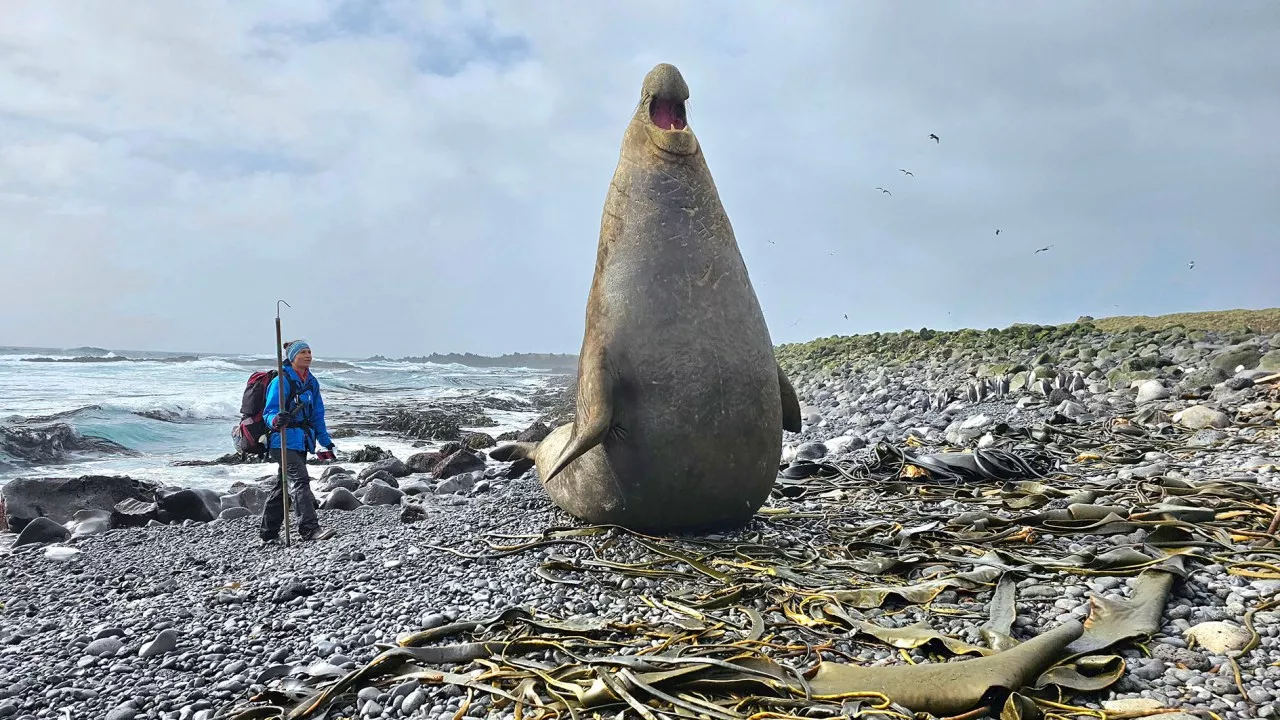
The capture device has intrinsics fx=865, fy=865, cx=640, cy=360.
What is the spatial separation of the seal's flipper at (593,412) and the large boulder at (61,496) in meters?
6.85

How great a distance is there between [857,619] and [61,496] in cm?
929

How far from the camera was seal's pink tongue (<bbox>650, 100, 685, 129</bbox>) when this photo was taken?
5.04 metres

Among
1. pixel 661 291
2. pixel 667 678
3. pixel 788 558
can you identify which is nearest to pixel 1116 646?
pixel 667 678

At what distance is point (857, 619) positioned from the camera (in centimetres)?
345

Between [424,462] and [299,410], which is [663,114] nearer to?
[299,410]

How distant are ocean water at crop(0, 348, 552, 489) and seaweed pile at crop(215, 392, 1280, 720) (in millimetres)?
9738

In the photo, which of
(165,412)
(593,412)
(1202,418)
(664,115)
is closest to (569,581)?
(593,412)

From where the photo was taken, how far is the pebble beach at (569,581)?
3.10 meters

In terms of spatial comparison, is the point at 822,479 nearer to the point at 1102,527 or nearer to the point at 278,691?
the point at 1102,527

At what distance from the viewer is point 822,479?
6996mm

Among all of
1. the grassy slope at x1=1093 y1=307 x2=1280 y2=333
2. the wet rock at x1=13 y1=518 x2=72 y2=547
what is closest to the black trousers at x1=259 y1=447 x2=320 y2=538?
the wet rock at x1=13 y1=518 x2=72 y2=547

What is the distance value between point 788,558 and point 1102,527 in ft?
5.57

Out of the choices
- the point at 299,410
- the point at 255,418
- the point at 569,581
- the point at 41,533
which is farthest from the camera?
the point at 41,533

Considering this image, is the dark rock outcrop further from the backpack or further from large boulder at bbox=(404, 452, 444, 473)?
the backpack
